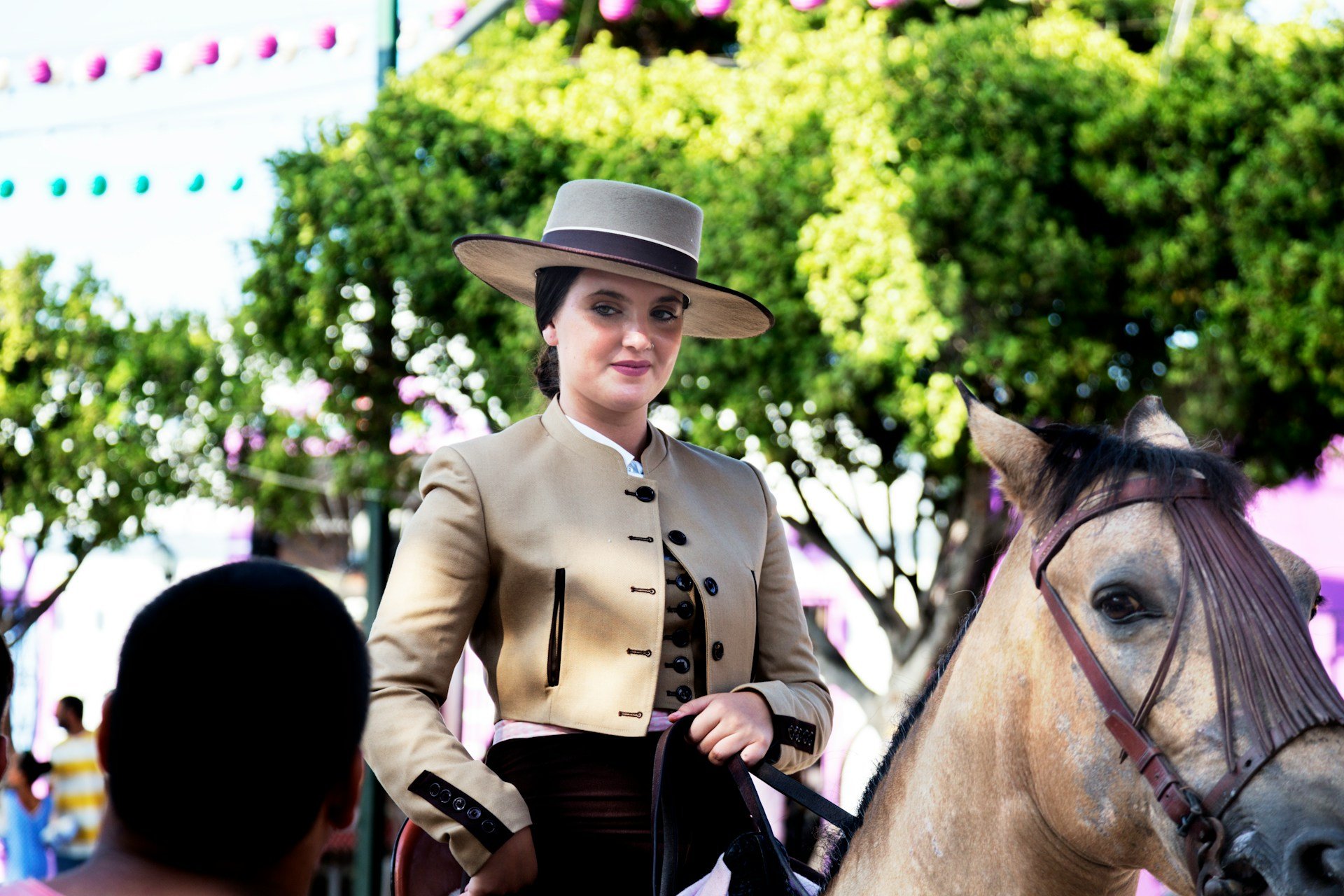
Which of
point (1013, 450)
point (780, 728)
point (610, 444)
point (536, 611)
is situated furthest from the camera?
point (610, 444)

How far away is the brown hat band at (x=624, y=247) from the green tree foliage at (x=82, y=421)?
18086mm

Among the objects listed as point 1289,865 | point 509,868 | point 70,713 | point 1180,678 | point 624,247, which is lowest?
point 70,713

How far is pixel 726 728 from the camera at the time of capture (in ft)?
7.71

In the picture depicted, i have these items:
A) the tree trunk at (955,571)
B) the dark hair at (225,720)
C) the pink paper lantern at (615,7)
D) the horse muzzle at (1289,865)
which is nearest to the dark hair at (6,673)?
the dark hair at (225,720)

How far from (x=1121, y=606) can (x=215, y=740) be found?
4.10 ft

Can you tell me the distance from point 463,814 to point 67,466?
61.6 feet

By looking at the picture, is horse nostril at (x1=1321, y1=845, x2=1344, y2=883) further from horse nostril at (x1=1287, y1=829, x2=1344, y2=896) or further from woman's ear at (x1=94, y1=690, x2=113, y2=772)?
woman's ear at (x1=94, y1=690, x2=113, y2=772)

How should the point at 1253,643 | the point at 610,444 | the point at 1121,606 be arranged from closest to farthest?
the point at 1253,643 → the point at 1121,606 → the point at 610,444

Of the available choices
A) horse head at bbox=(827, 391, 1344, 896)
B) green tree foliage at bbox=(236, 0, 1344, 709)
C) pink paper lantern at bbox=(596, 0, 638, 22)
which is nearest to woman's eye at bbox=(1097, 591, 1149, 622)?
horse head at bbox=(827, 391, 1344, 896)

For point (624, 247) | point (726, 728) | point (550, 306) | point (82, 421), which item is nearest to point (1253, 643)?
point (726, 728)

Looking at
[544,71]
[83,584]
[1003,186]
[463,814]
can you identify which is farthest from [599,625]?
[83,584]

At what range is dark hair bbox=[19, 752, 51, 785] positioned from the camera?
9.31 metres

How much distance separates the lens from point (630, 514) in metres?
2.53

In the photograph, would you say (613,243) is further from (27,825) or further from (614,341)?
(27,825)
